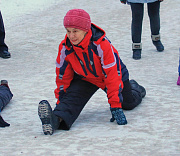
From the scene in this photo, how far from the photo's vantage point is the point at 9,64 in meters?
6.11

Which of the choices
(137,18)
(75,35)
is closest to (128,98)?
(75,35)

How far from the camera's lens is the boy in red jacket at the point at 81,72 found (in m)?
3.47

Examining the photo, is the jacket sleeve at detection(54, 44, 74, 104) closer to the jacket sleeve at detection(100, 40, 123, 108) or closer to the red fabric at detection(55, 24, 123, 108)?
the red fabric at detection(55, 24, 123, 108)

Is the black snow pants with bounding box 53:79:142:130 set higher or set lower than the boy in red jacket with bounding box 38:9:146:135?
lower

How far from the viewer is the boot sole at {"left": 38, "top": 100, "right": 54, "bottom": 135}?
129 inches

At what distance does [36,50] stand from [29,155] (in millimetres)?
4031

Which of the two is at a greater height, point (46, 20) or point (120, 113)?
point (120, 113)

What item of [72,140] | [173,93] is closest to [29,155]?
[72,140]

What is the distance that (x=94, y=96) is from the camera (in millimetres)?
4625

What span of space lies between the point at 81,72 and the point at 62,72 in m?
0.17

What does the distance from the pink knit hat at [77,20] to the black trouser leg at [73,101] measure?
601 mm

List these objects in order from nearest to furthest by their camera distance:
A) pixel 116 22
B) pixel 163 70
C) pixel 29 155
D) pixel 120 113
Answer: pixel 29 155
pixel 120 113
pixel 163 70
pixel 116 22

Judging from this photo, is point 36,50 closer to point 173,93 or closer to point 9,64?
point 9,64

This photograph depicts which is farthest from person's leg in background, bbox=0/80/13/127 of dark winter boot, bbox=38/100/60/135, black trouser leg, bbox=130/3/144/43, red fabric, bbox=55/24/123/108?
black trouser leg, bbox=130/3/144/43
